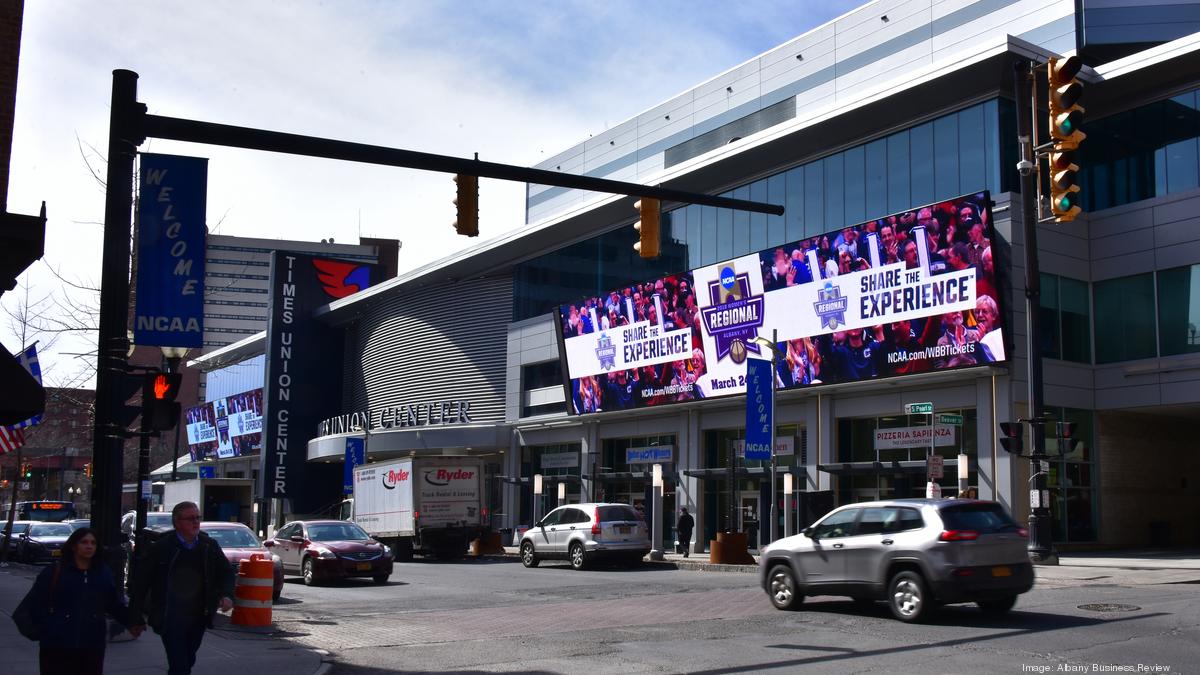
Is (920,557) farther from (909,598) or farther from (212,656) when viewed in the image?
(212,656)

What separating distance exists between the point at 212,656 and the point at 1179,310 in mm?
27050

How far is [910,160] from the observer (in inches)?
1326

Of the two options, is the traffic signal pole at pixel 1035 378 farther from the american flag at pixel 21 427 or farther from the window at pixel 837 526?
the american flag at pixel 21 427

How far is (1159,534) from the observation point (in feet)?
110

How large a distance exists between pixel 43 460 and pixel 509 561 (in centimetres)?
7893

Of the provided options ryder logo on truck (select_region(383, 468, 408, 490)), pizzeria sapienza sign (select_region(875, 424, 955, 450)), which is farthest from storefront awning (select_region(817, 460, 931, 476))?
ryder logo on truck (select_region(383, 468, 408, 490))

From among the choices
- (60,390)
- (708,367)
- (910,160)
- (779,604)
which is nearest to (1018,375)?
(910,160)

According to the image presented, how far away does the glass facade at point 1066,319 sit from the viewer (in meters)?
31.9

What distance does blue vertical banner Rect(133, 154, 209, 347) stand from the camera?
1191 centimetres

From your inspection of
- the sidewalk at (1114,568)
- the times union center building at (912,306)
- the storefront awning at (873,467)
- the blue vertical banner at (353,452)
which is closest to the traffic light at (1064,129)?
the sidewalk at (1114,568)

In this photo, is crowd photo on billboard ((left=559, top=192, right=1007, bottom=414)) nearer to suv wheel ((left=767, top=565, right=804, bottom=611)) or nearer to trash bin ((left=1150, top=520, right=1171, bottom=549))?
trash bin ((left=1150, top=520, right=1171, bottom=549))

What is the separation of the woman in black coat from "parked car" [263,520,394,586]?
16790mm

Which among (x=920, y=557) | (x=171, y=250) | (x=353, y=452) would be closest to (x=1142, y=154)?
(x=920, y=557)

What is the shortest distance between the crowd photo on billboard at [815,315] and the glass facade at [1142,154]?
216 inches
